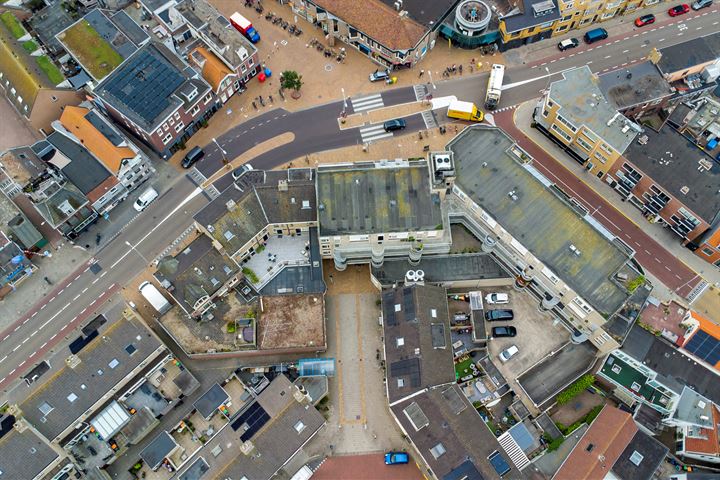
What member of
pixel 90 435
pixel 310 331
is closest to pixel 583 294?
pixel 310 331

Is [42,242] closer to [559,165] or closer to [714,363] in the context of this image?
[559,165]

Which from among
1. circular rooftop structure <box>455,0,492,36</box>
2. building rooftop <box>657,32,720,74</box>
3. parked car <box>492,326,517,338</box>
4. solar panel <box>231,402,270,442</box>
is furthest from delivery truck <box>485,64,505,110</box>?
solar panel <box>231,402,270,442</box>

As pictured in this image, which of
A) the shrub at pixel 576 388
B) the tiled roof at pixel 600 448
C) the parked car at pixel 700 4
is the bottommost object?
the tiled roof at pixel 600 448

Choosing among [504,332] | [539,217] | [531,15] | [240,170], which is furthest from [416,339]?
[531,15]

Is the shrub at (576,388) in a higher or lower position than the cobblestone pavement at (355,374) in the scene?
lower

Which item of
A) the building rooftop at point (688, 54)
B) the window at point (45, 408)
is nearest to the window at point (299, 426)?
the window at point (45, 408)

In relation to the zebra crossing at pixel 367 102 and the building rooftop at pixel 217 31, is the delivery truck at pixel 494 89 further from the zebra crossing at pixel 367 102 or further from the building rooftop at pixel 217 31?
the building rooftop at pixel 217 31

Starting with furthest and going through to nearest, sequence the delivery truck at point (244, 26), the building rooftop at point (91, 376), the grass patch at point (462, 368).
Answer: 1. the delivery truck at point (244, 26)
2. the grass patch at point (462, 368)
3. the building rooftop at point (91, 376)
